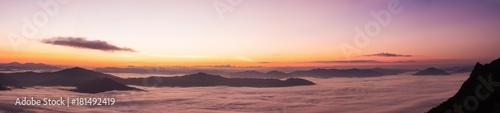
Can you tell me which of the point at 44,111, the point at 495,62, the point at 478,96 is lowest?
the point at 44,111

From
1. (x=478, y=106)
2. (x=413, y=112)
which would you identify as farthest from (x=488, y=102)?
(x=413, y=112)

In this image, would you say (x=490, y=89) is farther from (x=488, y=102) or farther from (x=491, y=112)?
(x=491, y=112)

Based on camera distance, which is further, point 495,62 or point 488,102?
point 495,62

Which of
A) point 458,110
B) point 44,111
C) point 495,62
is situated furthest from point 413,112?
point 44,111

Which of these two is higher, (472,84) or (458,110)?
(472,84)

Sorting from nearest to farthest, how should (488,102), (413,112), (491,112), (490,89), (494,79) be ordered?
1. (491,112)
2. (488,102)
3. (490,89)
4. (494,79)
5. (413,112)

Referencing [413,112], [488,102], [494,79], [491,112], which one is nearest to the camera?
[491,112]
